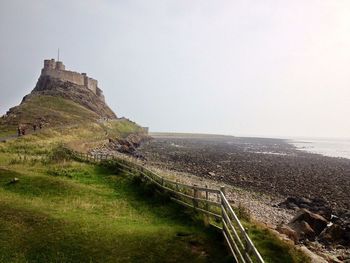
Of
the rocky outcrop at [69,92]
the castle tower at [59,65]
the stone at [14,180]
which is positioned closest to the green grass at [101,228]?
the stone at [14,180]

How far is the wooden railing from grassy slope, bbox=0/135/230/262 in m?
0.74

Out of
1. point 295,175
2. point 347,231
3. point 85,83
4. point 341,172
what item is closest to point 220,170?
point 295,175

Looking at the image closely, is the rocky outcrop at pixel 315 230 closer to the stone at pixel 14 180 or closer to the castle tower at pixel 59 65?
the stone at pixel 14 180

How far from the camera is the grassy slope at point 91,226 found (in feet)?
50.2

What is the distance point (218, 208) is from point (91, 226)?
254 inches

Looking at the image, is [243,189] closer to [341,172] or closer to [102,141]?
[341,172]

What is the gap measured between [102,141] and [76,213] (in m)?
57.6

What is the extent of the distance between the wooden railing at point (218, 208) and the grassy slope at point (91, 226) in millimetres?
741

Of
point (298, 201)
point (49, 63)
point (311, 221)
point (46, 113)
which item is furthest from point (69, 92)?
point (311, 221)

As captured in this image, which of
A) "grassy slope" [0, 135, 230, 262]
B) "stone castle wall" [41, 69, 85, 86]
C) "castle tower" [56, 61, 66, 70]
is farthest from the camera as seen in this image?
"castle tower" [56, 61, 66, 70]

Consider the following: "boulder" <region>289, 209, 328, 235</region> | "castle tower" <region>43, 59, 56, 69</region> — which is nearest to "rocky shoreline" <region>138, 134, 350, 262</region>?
"boulder" <region>289, 209, 328, 235</region>

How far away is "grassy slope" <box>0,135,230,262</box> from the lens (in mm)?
15297

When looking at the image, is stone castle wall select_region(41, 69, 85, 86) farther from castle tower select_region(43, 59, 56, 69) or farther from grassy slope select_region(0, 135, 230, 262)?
grassy slope select_region(0, 135, 230, 262)

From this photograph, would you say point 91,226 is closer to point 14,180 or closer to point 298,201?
point 14,180
